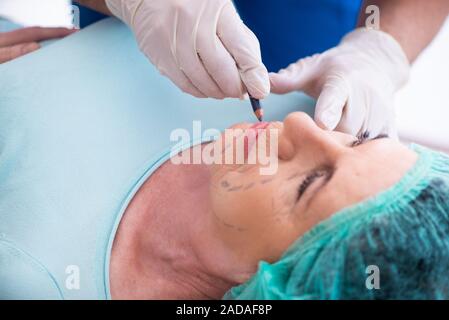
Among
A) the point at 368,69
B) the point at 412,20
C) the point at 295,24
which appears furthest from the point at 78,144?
the point at 412,20

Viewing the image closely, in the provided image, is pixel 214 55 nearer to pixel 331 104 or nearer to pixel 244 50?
pixel 244 50

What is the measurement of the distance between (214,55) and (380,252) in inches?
22.7

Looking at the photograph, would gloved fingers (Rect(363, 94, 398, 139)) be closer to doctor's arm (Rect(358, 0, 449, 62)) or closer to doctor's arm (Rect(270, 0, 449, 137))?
doctor's arm (Rect(270, 0, 449, 137))

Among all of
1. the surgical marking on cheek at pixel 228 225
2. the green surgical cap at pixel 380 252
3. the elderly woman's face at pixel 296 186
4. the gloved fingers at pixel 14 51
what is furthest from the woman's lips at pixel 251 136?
the gloved fingers at pixel 14 51

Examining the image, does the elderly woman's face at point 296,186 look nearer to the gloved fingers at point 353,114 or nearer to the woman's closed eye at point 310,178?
the woman's closed eye at point 310,178

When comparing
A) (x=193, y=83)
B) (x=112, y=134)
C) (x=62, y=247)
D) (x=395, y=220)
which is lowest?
(x=62, y=247)

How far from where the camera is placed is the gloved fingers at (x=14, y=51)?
59.1 inches

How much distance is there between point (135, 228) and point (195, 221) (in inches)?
6.5

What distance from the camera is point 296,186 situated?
1.02 m

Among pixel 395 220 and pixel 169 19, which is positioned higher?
pixel 169 19

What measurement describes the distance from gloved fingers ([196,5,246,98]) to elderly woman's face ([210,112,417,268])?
228 millimetres

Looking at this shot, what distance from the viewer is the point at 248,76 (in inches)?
48.1
